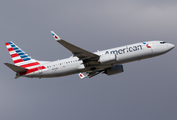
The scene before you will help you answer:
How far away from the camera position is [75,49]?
49.0 metres

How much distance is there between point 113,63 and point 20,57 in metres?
19.6

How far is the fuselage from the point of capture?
2082 inches

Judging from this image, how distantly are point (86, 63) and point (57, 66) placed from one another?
19.0 ft

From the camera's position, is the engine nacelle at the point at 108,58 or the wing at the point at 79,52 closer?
the wing at the point at 79,52

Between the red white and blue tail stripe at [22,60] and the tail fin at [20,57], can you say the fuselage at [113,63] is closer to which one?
the red white and blue tail stripe at [22,60]

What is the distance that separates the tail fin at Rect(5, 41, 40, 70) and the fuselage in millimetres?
2465

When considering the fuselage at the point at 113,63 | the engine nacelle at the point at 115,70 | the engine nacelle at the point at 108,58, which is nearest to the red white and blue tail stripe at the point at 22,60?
the fuselage at the point at 113,63

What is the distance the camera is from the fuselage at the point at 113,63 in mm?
52875

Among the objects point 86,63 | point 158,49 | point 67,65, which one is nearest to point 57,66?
point 67,65

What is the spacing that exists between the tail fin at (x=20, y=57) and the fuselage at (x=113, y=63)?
8.09ft

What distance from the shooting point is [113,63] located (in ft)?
175

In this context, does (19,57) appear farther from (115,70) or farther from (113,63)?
(115,70)

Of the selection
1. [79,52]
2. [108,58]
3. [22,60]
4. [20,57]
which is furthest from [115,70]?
[20,57]

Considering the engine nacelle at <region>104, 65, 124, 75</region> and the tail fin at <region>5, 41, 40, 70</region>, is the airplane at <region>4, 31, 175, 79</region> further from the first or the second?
the engine nacelle at <region>104, 65, 124, 75</region>
